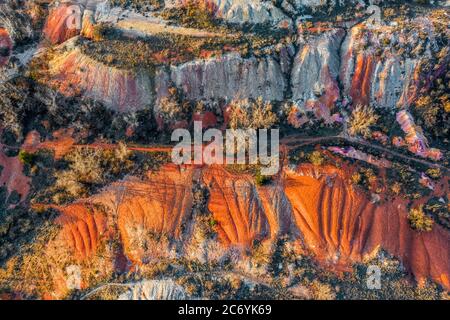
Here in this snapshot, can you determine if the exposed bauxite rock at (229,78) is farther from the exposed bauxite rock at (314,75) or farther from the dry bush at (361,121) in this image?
the dry bush at (361,121)

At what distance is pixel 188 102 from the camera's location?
49.8 m

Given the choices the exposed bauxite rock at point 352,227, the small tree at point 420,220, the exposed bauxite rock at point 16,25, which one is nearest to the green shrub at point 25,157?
the exposed bauxite rock at point 16,25

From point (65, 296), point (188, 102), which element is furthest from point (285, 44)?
point (65, 296)

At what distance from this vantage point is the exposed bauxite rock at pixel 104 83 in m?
48.5

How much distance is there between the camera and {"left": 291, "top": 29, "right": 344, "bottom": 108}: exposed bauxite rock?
52.7 meters

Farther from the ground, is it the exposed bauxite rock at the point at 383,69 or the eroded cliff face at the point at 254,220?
the exposed bauxite rock at the point at 383,69

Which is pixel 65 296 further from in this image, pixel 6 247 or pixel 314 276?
pixel 314 276

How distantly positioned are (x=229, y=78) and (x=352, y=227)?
94.6ft

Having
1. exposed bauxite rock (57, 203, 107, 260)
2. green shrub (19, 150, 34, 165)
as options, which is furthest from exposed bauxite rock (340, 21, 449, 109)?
green shrub (19, 150, 34, 165)

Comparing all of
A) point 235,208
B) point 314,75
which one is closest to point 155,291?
point 235,208

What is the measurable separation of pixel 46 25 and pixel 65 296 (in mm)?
44893

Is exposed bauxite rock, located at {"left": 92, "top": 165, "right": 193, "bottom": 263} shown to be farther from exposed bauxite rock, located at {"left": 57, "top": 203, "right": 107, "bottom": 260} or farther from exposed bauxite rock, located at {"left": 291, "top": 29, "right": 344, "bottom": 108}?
exposed bauxite rock, located at {"left": 291, "top": 29, "right": 344, "bottom": 108}

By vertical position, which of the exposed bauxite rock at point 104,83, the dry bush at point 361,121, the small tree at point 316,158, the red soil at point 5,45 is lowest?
the small tree at point 316,158

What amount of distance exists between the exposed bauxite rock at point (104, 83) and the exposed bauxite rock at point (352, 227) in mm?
25875
